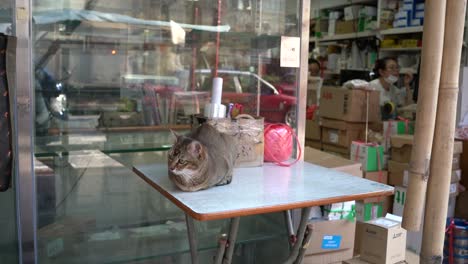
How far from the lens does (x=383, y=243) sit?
1.93 m

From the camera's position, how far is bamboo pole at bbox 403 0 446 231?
1030 millimetres

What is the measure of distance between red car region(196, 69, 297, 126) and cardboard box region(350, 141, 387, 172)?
1.29 m

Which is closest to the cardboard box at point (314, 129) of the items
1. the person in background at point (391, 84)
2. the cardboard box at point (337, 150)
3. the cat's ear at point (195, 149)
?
the cardboard box at point (337, 150)

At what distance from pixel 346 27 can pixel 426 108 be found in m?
4.48

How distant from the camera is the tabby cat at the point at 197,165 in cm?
123

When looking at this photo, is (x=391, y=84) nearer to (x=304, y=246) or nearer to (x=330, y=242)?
(x=330, y=242)

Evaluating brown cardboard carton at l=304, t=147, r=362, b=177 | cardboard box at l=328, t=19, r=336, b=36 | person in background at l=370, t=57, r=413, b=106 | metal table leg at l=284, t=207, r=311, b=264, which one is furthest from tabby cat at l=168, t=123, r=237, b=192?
cardboard box at l=328, t=19, r=336, b=36

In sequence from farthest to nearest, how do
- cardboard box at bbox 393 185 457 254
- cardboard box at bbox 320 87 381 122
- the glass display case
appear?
cardboard box at bbox 320 87 381 122 < cardboard box at bbox 393 185 457 254 < the glass display case

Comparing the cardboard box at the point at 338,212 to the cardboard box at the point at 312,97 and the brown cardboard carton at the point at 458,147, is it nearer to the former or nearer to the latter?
the brown cardboard carton at the point at 458,147

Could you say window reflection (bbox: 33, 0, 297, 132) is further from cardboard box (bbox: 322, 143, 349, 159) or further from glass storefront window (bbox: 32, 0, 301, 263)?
cardboard box (bbox: 322, 143, 349, 159)

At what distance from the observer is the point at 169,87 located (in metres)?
2.65

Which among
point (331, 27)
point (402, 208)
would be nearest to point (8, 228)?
point (402, 208)

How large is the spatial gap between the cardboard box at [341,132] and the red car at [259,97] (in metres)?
1.65

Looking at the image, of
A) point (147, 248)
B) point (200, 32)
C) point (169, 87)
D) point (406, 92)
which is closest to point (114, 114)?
point (169, 87)
